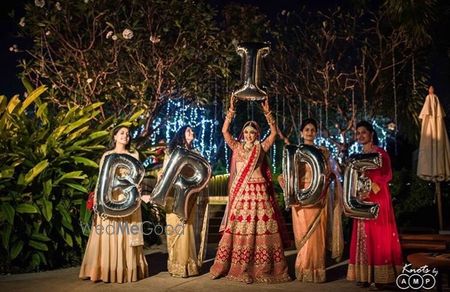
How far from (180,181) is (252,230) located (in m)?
1.01

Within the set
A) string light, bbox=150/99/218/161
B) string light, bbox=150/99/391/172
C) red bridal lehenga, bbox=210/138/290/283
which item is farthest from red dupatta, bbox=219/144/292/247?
string light, bbox=150/99/391/172

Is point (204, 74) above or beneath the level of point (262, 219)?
above

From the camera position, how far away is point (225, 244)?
575 cm

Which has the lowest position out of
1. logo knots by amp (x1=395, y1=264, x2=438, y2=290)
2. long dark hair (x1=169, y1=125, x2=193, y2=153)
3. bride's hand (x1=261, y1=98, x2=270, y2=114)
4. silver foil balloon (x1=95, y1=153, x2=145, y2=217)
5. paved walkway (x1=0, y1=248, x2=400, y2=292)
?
paved walkway (x1=0, y1=248, x2=400, y2=292)

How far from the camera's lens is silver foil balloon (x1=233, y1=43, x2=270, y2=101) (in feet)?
19.0

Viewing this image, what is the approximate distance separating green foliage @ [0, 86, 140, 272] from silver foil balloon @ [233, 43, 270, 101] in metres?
2.44

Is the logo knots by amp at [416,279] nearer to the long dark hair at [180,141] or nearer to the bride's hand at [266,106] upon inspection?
the bride's hand at [266,106]

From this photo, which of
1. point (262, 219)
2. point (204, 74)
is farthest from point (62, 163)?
point (204, 74)

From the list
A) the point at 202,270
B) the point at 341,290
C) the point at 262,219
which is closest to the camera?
the point at 341,290

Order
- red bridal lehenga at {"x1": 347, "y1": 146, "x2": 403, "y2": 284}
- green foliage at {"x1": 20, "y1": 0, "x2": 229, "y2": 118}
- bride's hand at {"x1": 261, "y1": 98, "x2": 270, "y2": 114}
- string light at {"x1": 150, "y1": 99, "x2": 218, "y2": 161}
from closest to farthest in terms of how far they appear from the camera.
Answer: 1. red bridal lehenga at {"x1": 347, "y1": 146, "x2": 403, "y2": 284}
2. bride's hand at {"x1": 261, "y1": 98, "x2": 270, "y2": 114}
3. green foliage at {"x1": 20, "y1": 0, "x2": 229, "y2": 118}
4. string light at {"x1": 150, "y1": 99, "x2": 218, "y2": 161}

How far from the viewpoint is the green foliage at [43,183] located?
634cm

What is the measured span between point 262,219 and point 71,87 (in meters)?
6.91

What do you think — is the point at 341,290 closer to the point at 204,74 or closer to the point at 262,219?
the point at 262,219

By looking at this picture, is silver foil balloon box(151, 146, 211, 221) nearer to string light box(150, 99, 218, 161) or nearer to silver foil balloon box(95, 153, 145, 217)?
silver foil balloon box(95, 153, 145, 217)
